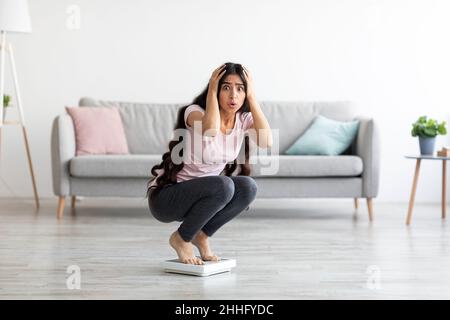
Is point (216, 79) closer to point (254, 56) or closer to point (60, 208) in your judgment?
point (60, 208)

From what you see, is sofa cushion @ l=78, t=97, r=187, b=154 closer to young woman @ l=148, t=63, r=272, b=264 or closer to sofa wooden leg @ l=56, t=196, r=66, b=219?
sofa wooden leg @ l=56, t=196, r=66, b=219

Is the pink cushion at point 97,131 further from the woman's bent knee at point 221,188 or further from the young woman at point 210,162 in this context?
the woman's bent knee at point 221,188

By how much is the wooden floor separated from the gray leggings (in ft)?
0.73

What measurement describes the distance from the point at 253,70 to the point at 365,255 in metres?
2.81

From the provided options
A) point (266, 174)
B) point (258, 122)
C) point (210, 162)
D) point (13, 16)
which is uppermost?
point (13, 16)

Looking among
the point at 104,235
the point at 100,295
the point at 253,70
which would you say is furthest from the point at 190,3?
the point at 100,295

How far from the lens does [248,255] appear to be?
3422mm

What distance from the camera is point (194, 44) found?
5984mm

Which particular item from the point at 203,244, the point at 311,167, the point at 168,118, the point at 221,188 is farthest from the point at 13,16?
the point at 221,188

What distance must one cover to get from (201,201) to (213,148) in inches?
8.5

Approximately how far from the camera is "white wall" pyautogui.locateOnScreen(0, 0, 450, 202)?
5.95 metres

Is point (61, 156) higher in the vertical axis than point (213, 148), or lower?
lower

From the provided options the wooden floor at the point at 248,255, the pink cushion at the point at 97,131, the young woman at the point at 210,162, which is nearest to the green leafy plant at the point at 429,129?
the wooden floor at the point at 248,255
